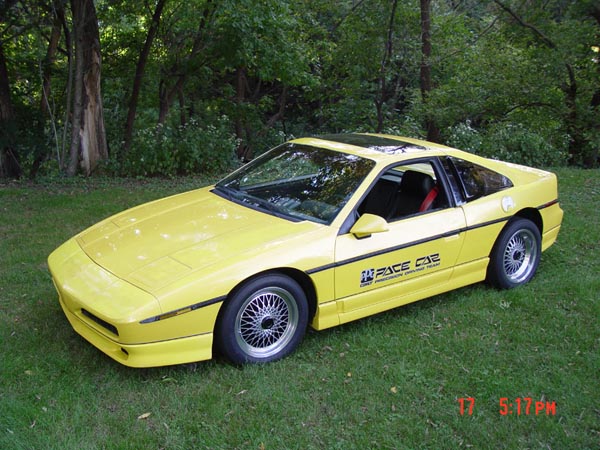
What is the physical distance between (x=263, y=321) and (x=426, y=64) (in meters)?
10.2

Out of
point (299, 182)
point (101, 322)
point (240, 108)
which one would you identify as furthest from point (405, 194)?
point (240, 108)

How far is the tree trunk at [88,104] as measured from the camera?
32.1 ft

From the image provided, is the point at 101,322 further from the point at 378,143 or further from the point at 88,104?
the point at 88,104

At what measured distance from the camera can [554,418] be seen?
139 inches

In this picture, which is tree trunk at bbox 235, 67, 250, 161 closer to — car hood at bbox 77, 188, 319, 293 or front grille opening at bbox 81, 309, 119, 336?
car hood at bbox 77, 188, 319, 293

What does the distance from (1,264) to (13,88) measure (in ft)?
20.5

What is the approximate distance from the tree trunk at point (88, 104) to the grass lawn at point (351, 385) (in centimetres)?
521

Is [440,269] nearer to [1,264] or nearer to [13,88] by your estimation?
[1,264]

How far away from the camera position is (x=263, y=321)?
3982 millimetres

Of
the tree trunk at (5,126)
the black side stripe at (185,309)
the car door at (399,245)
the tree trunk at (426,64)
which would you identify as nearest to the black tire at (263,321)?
the black side stripe at (185,309)

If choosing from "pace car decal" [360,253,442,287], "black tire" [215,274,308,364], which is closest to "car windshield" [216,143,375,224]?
"pace car decal" [360,253,442,287]

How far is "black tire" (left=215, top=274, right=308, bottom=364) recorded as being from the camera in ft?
12.6

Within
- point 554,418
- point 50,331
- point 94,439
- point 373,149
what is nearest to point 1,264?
point 50,331

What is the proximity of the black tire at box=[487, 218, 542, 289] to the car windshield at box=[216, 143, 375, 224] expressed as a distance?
4.87 feet
